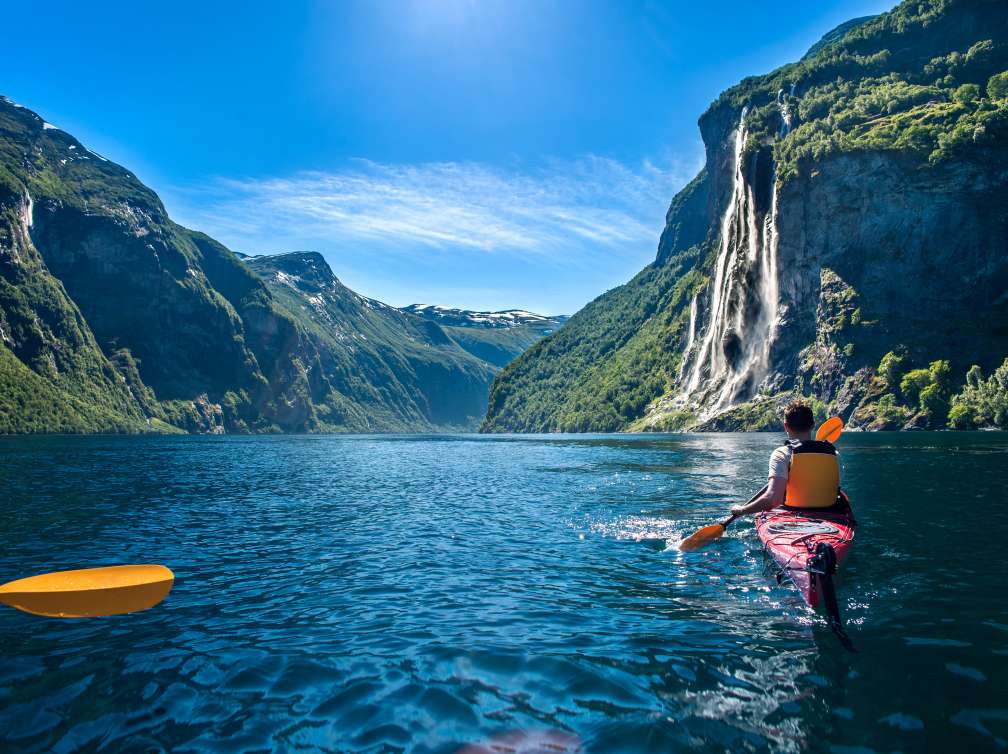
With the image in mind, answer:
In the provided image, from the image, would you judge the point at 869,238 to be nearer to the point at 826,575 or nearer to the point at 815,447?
the point at 815,447

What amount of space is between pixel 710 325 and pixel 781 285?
Result: 107 feet

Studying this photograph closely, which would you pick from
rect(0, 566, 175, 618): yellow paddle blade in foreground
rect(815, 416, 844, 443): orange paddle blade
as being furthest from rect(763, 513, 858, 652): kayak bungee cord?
rect(0, 566, 175, 618): yellow paddle blade in foreground

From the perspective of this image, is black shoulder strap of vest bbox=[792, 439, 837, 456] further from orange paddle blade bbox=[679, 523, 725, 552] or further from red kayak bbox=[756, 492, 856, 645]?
orange paddle blade bbox=[679, 523, 725, 552]

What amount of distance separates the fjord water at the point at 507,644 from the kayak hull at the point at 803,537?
0.61 metres

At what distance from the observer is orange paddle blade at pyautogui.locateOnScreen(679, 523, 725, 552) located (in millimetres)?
14547

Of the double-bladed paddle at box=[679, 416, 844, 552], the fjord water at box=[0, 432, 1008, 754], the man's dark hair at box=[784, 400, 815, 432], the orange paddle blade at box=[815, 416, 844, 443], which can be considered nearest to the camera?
the fjord water at box=[0, 432, 1008, 754]

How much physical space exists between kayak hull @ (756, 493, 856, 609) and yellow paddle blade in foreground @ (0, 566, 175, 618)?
10.7 meters

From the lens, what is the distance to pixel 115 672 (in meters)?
8.41

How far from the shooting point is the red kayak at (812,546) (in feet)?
30.1

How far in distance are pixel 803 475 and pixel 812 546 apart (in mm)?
2692

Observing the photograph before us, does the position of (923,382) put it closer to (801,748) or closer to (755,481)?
(755,481)

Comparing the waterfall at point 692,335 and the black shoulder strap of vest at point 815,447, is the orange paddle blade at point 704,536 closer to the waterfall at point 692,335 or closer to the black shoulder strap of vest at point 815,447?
the black shoulder strap of vest at point 815,447

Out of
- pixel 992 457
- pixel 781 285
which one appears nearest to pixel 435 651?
pixel 992 457

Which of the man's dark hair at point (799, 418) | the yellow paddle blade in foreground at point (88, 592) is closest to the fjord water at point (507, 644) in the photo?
the yellow paddle blade in foreground at point (88, 592)
